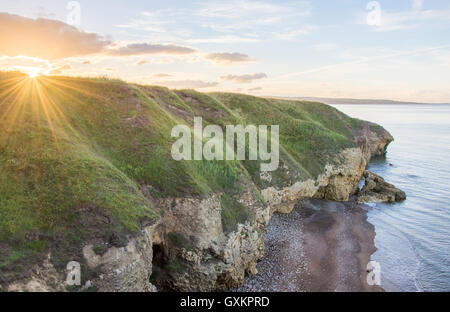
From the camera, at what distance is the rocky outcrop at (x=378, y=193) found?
1989 inches

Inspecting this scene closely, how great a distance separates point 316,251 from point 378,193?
2583cm

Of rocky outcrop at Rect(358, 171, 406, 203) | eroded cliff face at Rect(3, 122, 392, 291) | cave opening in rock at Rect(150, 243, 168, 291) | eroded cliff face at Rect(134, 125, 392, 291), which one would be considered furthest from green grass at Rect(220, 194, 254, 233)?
rocky outcrop at Rect(358, 171, 406, 203)

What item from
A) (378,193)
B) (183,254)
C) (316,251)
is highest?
(183,254)

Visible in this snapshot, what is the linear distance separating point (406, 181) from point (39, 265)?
67.1 metres

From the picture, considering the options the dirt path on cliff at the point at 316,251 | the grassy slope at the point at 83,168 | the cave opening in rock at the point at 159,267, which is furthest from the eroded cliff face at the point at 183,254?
the dirt path on cliff at the point at 316,251

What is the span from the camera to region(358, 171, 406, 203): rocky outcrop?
5053 centimetres

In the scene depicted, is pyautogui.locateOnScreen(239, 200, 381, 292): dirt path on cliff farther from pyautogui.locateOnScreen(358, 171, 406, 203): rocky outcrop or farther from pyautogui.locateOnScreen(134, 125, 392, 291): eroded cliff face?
pyautogui.locateOnScreen(358, 171, 406, 203): rocky outcrop

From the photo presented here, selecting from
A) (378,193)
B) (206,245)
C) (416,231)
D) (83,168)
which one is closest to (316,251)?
(206,245)

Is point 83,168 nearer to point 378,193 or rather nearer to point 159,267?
point 159,267

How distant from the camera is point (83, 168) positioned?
21781mm

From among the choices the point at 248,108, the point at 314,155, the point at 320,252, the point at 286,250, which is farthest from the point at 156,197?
the point at 248,108

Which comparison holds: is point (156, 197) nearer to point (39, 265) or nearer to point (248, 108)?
point (39, 265)

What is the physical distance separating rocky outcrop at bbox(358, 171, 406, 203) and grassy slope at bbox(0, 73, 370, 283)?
53.6 ft

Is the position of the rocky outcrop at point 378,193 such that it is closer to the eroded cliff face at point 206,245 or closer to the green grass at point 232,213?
the eroded cliff face at point 206,245
